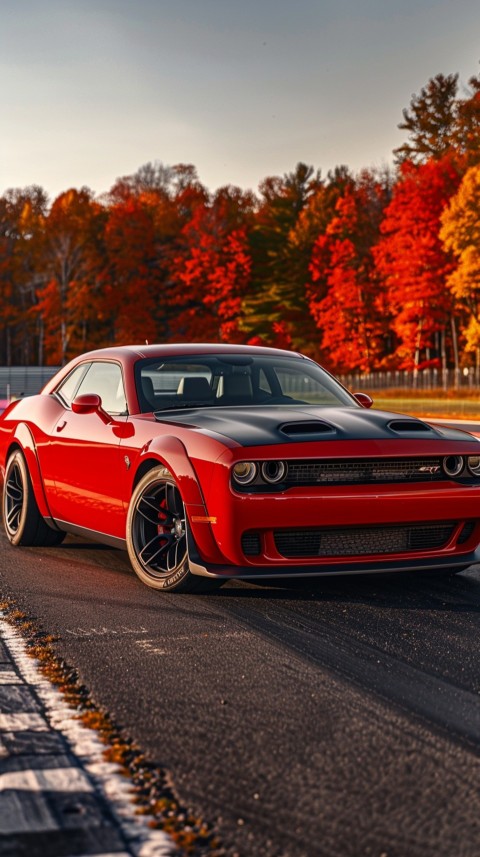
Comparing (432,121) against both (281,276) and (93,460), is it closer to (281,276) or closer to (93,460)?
(281,276)

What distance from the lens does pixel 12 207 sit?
4289 inches

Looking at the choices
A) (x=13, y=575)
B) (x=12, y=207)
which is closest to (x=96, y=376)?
(x=13, y=575)

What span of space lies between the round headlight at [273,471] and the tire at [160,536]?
0.53 meters

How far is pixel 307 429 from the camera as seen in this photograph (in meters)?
6.29

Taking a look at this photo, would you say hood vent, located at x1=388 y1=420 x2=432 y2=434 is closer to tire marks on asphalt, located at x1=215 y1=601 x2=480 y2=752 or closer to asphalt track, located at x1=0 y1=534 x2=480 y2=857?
asphalt track, located at x1=0 y1=534 x2=480 y2=857

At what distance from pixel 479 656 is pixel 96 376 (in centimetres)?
389

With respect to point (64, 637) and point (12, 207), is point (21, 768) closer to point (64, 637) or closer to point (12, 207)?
point (64, 637)

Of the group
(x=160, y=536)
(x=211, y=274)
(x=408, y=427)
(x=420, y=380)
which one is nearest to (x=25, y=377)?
(x=211, y=274)

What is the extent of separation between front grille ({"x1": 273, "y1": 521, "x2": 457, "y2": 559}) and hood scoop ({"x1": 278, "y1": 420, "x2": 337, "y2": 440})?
0.52m

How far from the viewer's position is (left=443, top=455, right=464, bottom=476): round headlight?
252 inches

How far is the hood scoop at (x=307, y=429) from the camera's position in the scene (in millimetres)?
6184

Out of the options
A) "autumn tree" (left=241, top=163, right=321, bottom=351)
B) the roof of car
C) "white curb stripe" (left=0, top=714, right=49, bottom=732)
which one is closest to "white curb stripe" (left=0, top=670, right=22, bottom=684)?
"white curb stripe" (left=0, top=714, right=49, bottom=732)

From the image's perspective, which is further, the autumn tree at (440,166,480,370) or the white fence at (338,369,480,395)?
the autumn tree at (440,166,480,370)

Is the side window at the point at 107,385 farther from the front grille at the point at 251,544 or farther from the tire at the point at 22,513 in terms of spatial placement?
the front grille at the point at 251,544
